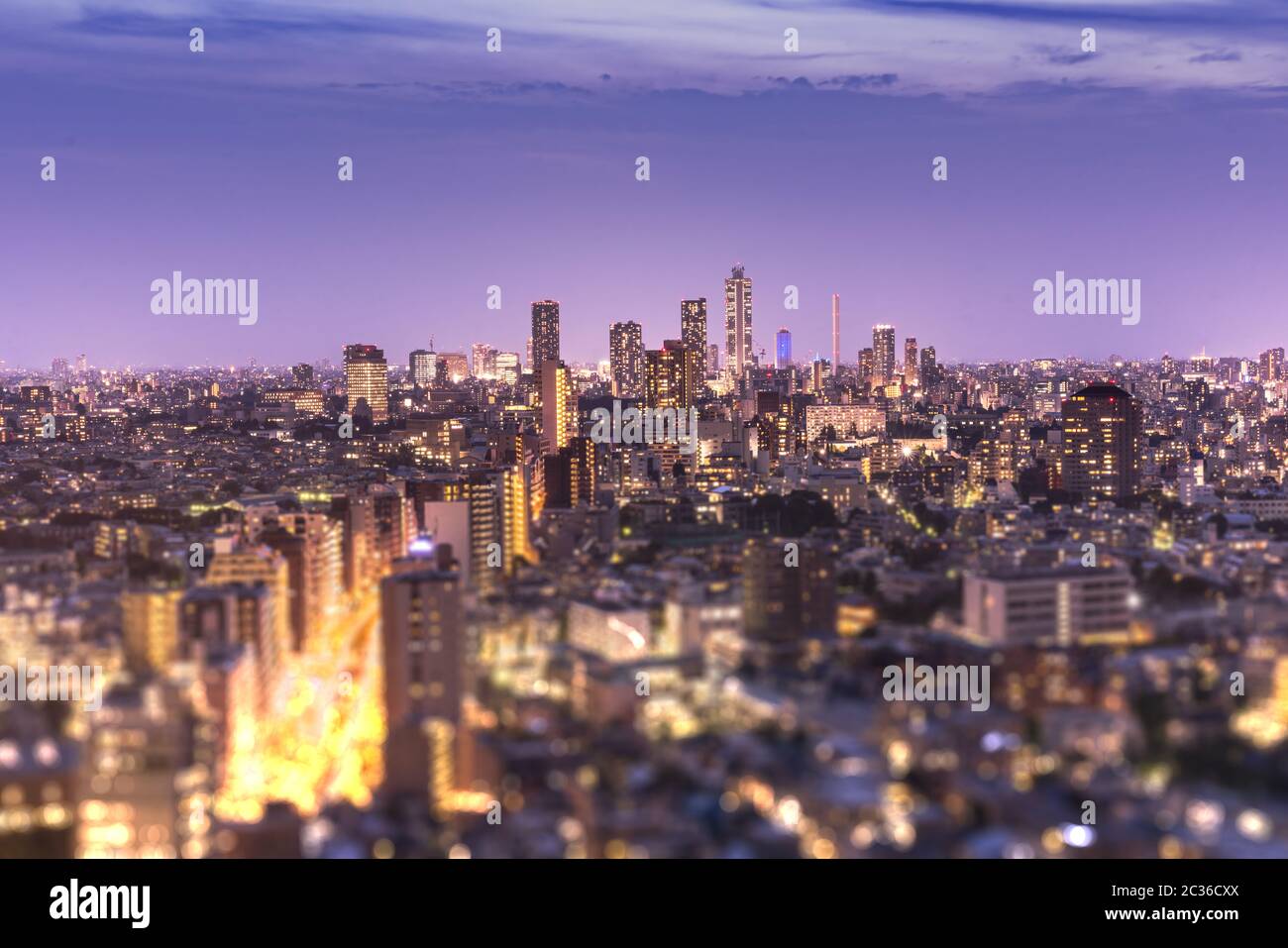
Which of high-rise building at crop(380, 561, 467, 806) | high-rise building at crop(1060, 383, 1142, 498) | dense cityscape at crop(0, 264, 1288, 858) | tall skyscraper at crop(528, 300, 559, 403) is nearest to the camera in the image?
dense cityscape at crop(0, 264, 1288, 858)

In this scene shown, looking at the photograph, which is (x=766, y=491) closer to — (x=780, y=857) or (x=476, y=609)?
(x=476, y=609)

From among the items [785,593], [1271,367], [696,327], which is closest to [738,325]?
[696,327]

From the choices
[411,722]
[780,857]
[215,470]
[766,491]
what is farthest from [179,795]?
[215,470]

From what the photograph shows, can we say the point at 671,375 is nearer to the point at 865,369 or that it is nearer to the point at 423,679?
the point at 865,369

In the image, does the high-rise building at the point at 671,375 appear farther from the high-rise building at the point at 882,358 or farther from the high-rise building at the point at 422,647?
the high-rise building at the point at 422,647

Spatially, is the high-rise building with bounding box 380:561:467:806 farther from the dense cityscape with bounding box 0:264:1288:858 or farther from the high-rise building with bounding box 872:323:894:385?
the high-rise building with bounding box 872:323:894:385

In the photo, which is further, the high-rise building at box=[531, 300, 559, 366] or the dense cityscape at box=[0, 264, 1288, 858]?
the high-rise building at box=[531, 300, 559, 366]

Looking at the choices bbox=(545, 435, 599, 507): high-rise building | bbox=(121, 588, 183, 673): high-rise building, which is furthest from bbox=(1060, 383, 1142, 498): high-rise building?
bbox=(121, 588, 183, 673): high-rise building
